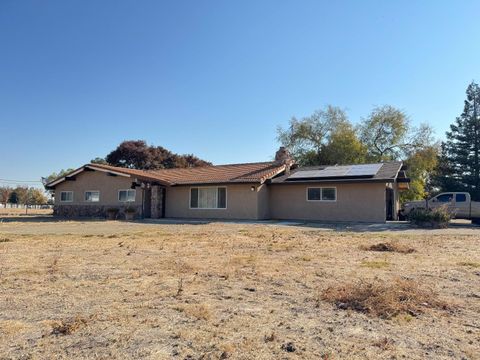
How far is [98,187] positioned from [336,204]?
1649 cm

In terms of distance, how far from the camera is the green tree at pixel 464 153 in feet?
128

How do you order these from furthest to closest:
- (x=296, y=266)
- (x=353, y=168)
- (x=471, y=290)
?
(x=353, y=168) < (x=296, y=266) < (x=471, y=290)

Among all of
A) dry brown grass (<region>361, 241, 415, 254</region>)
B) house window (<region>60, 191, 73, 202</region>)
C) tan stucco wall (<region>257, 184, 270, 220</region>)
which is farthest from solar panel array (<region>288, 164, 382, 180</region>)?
house window (<region>60, 191, 73, 202</region>)

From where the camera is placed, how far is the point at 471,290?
5.39 meters

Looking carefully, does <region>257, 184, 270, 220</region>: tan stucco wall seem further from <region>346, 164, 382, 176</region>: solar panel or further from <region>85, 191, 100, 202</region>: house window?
<region>85, 191, 100, 202</region>: house window

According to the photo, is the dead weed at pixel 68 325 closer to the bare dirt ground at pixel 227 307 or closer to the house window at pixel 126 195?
the bare dirt ground at pixel 227 307

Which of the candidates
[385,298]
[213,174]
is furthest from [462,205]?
[385,298]

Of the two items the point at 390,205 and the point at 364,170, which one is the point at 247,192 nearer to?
the point at 364,170

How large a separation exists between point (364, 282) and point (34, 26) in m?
14.5

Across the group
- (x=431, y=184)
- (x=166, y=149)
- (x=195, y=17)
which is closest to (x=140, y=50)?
(x=195, y=17)

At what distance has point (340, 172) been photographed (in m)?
20.4

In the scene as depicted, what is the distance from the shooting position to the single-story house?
63.7ft

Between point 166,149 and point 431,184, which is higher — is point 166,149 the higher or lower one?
the higher one

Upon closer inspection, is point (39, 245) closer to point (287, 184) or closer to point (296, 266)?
point (296, 266)
